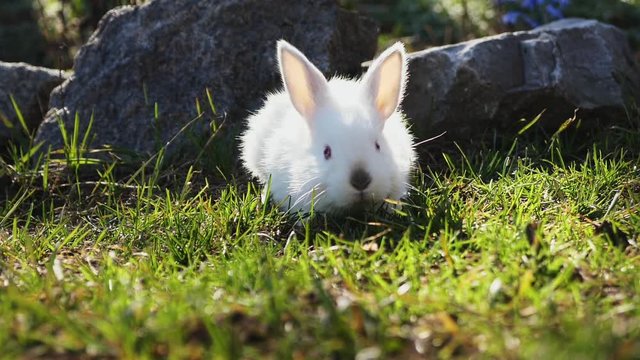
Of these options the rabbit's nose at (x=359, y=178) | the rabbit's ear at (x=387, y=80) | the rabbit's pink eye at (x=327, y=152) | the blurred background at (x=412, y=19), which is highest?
the rabbit's ear at (x=387, y=80)

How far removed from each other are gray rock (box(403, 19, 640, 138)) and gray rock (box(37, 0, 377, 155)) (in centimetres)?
71

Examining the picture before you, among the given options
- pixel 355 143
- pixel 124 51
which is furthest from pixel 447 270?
pixel 124 51

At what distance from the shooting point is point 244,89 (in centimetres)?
571

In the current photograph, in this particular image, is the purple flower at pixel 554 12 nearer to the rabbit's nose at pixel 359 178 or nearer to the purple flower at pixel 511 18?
the purple flower at pixel 511 18

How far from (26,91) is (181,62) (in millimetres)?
1237

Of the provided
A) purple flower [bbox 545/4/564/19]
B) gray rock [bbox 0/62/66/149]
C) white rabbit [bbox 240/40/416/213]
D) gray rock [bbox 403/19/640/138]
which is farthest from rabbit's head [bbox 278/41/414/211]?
purple flower [bbox 545/4/564/19]

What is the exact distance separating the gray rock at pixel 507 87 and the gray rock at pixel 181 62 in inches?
28.1

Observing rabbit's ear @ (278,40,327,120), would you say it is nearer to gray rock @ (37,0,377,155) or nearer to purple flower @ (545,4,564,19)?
gray rock @ (37,0,377,155)

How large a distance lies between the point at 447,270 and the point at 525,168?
157 centimetres

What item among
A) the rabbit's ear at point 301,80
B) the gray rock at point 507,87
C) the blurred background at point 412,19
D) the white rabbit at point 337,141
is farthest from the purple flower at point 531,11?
the rabbit's ear at point 301,80

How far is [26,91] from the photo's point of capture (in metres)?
6.10

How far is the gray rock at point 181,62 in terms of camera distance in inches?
224

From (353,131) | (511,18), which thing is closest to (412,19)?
(511,18)

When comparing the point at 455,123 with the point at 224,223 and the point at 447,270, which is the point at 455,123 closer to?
the point at 224,223
